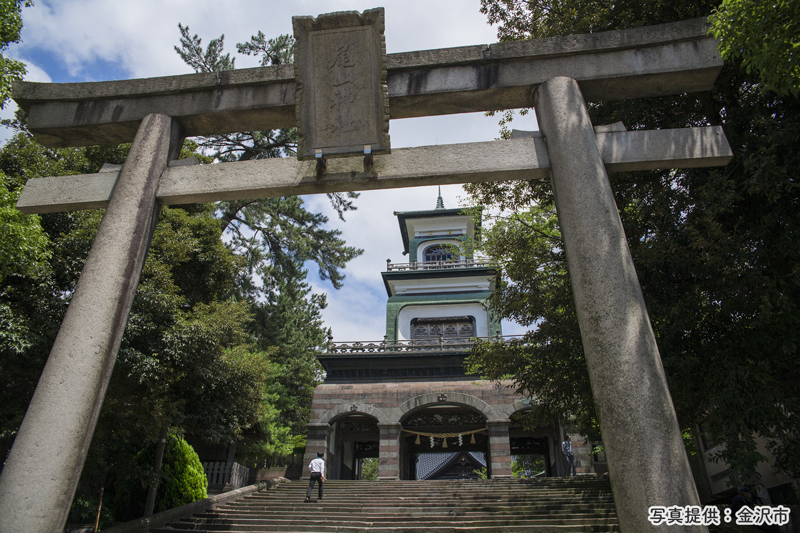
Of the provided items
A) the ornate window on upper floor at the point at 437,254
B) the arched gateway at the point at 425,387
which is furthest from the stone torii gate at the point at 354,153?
the ornate window on upper floor at the point at 437,254

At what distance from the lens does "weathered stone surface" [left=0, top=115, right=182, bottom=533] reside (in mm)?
3738

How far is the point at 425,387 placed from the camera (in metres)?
16.9

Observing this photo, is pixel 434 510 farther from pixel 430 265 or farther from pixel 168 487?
pixel 430 265

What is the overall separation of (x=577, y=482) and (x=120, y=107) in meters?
12.4

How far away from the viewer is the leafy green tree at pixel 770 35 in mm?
4109

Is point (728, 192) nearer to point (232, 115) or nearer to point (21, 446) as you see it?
point (232, 115)

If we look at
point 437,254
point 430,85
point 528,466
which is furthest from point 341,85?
point 528,466

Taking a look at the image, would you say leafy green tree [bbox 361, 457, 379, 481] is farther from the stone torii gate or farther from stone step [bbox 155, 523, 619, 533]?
the stone torii gate

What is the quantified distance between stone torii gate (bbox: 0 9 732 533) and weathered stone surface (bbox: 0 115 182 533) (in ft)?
0.04

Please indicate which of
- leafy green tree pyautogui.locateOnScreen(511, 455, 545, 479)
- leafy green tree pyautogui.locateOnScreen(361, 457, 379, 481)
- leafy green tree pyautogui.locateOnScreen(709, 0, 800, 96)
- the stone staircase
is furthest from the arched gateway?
leafy green tree pyautogui.locateOnScreen(361, 457, 379, 481)

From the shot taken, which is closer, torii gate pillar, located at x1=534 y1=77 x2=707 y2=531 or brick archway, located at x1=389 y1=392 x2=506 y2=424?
torii gate pillar, located at x1=534 y1=77 x2=707 y2=531

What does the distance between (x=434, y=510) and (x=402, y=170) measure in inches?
287

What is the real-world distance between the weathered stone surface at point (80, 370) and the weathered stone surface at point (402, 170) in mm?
341

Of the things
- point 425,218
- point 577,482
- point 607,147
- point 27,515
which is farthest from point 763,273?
point 425,218
